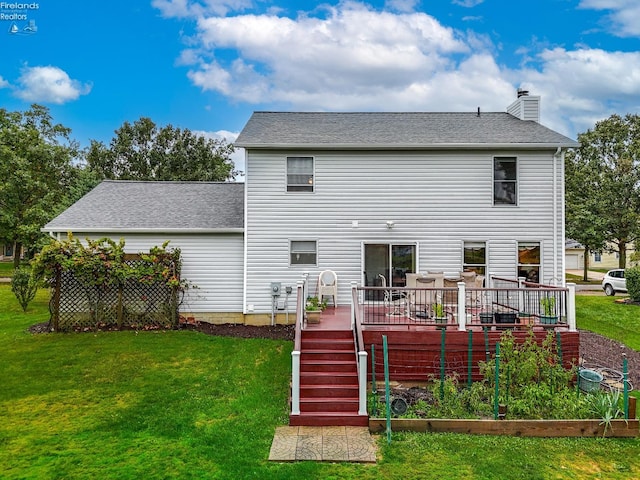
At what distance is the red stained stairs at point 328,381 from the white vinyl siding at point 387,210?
12.4ft

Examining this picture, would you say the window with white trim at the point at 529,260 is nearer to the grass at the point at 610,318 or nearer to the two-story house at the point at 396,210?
the two-story house at the point at 396,210

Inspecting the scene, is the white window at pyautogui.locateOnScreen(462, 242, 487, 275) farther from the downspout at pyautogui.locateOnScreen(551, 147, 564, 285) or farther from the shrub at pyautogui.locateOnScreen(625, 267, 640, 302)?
the shrub at pyautogui.locateOnScreen(625, 267, 640, 302)

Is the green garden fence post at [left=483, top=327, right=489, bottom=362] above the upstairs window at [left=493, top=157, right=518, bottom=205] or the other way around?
the other way around

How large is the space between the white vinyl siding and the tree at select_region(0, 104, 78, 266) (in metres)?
18.5

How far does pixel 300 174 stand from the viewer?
11.8m

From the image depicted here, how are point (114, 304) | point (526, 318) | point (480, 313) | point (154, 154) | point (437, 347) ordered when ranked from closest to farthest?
1. point (437, 347)
2. point (480, 313)
3. point (526, 318)
4. point (114, 304)
5. point (154, 154)

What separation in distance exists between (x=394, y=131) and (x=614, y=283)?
16.3 meters

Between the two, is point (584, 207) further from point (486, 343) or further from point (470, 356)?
point (470, 356)

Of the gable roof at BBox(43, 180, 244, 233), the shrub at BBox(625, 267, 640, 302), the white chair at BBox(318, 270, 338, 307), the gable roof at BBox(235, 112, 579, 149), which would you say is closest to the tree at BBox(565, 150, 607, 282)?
the shrub at BBox(625, 267, 640, 302)

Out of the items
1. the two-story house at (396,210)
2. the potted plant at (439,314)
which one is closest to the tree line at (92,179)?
the two-story house at (396,210)

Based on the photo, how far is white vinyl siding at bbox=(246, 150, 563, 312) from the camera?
11617 mm

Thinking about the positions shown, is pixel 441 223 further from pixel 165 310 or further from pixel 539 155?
pixel 165 310

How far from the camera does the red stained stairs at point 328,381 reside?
630 centimetres

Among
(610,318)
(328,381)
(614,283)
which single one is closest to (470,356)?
(328,381)
